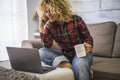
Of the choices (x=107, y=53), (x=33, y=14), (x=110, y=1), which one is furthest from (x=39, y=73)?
(x=33, y=14)

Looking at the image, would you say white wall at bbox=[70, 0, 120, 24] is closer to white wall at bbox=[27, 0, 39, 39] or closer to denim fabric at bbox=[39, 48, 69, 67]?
white wall at bbox=[27, 0, 39, 39]

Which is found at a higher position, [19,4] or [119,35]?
[19,4]

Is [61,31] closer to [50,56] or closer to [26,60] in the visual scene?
[50,56]

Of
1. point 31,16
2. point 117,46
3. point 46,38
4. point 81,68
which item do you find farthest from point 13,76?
point 31,16

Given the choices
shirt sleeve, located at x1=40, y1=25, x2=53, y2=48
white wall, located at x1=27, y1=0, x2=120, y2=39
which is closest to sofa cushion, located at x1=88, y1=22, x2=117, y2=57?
white wall, located at x1=27, y1=0, x2=120, y2=39

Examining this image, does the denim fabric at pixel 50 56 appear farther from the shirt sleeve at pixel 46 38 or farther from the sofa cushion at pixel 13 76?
the sofa cushion at pixel 13 76

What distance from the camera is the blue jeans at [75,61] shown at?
182 cm

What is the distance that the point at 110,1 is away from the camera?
287 centimetres

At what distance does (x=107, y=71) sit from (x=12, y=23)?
196cm

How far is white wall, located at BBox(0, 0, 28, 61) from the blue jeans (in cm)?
141

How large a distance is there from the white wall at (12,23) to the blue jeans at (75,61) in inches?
55.6

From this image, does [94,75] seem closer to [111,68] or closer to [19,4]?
[111,68]

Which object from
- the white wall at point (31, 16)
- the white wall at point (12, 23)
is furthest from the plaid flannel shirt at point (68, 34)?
the white wall at point (31, 16)

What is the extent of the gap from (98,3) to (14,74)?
202 centimetres
